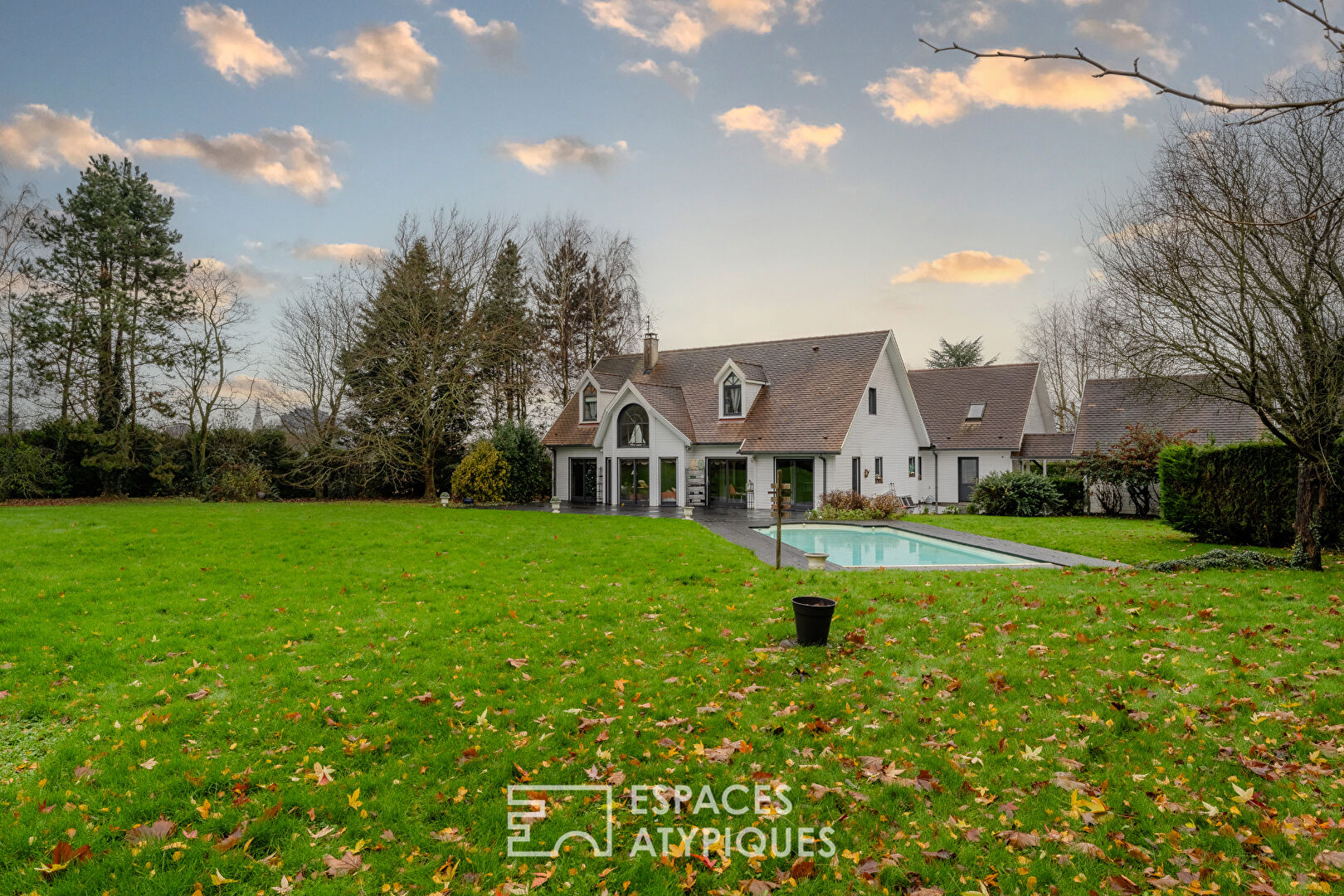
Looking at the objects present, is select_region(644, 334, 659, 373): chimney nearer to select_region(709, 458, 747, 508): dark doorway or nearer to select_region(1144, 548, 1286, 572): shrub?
select_region(709, 458, 747, 508): dark doorway

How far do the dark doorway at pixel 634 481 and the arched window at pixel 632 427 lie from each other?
0.70 m

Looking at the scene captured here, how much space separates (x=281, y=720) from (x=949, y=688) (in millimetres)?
5607

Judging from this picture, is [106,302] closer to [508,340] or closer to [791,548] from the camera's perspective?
[508,340]

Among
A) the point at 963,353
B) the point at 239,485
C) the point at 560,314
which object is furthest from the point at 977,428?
the point at 239,485

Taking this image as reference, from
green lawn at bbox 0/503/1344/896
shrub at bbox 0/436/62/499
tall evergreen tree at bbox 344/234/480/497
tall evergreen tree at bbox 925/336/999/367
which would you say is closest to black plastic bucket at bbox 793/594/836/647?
green lawn at bbox 0/503/1344/896

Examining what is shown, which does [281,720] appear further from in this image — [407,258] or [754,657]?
[407,258]

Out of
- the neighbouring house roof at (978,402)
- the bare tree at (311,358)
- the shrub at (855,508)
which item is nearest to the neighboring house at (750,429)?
the shrub at (855,508)

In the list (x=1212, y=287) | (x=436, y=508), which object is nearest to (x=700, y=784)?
(x=1212, y=287)

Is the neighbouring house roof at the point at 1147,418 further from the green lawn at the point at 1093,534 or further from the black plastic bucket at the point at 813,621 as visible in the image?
the black plastic bucket at the point at 813,621

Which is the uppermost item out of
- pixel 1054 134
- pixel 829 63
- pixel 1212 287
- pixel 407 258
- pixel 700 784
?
pixel 407 258

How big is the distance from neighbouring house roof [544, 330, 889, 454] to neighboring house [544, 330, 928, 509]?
5 cm

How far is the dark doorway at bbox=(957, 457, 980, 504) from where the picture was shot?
3012 cm

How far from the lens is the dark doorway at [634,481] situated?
2788 cm

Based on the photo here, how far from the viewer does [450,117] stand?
17297mm
